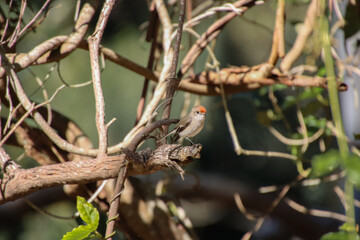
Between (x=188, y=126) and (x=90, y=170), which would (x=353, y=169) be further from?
(x=188, y=126)

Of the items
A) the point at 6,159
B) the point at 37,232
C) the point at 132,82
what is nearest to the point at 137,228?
the point at 6,159

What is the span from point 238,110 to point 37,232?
2143 mm

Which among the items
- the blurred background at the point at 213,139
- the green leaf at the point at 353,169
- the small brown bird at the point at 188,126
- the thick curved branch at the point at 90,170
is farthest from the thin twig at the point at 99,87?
→ the blurred background at the point at 213,139

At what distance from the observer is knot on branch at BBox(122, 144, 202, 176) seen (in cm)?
143

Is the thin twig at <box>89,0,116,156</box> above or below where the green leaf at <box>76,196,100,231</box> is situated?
above

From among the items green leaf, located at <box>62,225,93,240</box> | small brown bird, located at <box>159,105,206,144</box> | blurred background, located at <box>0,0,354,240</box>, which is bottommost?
blurred background, located at <box>0,0,354,240</box>

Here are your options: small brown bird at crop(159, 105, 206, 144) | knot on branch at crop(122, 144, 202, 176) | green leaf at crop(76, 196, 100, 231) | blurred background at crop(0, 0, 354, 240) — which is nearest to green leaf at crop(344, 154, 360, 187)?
knot on branch at crop(122, 144, 202, 176)

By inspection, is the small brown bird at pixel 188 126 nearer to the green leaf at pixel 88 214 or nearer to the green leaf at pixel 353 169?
the green leaf at pixel 88 214

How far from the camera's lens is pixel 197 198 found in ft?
12.3

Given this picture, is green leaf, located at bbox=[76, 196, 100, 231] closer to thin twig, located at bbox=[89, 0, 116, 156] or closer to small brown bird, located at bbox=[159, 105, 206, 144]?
thin twig, located at bbox=[89, 0, 116, 156]

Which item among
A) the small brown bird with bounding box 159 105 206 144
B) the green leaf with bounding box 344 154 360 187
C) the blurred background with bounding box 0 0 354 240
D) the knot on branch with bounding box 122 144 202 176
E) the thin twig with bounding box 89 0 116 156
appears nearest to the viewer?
the green leaf with bounding box 344 154 360 187

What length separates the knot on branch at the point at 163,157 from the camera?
143 cm

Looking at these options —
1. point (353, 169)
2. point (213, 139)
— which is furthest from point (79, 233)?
point (213, 139)

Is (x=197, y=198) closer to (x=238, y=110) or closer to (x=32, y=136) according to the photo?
(x=238, y=110)
